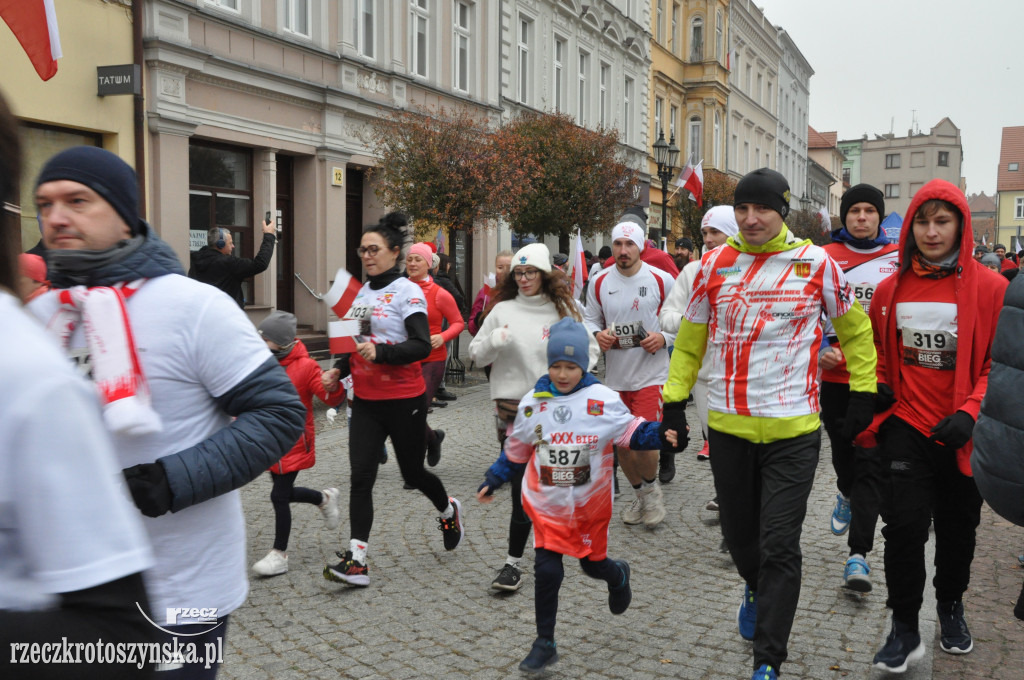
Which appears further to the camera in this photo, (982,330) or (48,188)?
(982,330)

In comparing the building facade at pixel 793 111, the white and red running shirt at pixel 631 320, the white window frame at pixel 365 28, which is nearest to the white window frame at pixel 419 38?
the white window frame at pixel 365 28

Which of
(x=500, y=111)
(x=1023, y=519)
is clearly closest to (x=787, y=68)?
(x=500, y=111)

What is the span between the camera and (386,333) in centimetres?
543

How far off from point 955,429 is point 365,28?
17387mm

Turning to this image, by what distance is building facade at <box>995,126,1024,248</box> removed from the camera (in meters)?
97.1

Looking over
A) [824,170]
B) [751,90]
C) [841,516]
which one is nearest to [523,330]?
[841,516]

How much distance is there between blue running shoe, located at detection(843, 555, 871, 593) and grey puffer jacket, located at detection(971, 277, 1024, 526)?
8.40 ft

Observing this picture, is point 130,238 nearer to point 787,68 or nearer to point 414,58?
point 414,58

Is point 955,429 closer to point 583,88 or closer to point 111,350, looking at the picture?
point 111,350

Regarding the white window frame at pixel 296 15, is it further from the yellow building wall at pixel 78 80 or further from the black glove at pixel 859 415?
the black glove at pixel 859 415

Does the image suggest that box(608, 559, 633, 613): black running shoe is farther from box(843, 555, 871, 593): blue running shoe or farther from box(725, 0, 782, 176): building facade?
box(725, 0, 782, 176): building facade

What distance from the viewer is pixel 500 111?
965 inches

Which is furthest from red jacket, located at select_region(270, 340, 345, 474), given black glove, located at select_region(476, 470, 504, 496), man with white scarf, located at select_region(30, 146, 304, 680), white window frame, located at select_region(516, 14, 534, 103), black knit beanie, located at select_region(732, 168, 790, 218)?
white window frame, located at select_region(516, 14, 534, 103)

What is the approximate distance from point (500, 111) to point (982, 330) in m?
21.5
